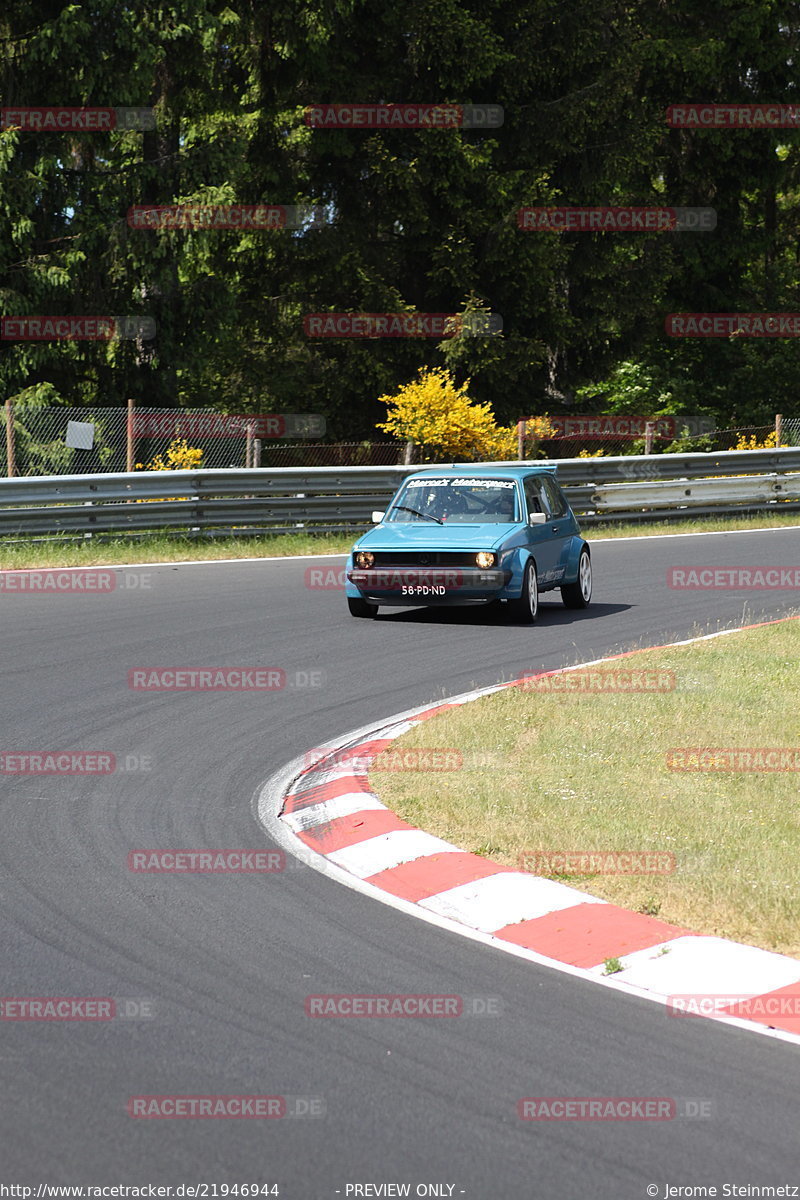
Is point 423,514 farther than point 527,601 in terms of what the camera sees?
Yes

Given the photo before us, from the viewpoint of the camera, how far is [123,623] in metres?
14.7

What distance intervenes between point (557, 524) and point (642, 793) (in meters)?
8.59

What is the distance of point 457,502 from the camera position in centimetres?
1614

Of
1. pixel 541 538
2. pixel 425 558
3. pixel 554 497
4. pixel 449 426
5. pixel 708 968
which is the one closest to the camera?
pixel 708 968

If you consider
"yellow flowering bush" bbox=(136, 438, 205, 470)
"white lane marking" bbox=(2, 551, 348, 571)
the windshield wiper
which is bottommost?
"white lane marking" bbox=(2, 551, 348, 571)

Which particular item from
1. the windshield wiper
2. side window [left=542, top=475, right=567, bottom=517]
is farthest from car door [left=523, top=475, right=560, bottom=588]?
the windshield wiper

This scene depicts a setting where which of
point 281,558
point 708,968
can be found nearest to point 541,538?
point 281,558

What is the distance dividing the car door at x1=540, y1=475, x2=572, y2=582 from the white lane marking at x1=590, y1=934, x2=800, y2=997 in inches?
410

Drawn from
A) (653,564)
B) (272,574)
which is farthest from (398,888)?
(653,564)

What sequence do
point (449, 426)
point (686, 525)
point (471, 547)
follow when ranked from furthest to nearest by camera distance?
point (449, 426) → point (686, 525) → point (471, 547)

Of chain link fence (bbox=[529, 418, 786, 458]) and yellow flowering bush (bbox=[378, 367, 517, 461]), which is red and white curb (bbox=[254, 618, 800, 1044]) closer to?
yellow flowering bush (bbox=[378, 367, 517, 461])

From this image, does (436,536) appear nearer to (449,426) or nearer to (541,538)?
(541,538)

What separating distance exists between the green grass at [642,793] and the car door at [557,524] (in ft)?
14.2

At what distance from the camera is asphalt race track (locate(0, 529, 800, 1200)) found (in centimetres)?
402
